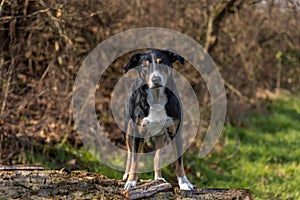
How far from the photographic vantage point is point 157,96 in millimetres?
4309

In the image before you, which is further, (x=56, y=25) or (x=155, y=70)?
(x=56, y=25)

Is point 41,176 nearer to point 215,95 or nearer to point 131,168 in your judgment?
point 131,168

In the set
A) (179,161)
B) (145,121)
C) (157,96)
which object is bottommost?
(179,161)

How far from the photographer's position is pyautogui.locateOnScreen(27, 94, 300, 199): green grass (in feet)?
21.5

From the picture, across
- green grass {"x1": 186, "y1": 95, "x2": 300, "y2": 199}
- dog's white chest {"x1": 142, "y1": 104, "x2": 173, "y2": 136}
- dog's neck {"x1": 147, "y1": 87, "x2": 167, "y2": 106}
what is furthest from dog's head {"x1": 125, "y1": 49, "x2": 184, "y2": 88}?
green grass {"x1": 186, "y1": 95, "x2": 300, "y2": 199}

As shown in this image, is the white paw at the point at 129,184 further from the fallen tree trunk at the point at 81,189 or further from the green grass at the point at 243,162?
the green grass at the point at 243,162

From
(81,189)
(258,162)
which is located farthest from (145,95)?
(258,162)

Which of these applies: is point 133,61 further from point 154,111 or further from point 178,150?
point 178,150

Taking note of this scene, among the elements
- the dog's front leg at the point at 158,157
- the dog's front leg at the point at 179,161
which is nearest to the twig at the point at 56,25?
the dog's front leg at the point at 158,157

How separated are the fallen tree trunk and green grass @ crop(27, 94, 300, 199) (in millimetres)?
1715

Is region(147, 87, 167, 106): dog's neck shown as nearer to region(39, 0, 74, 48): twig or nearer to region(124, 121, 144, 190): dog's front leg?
region(124, 121, 144, 190): dog's front leg

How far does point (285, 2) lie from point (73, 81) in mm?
4079

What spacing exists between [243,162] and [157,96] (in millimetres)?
4170

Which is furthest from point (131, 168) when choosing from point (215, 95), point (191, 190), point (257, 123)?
point (257, 123)
